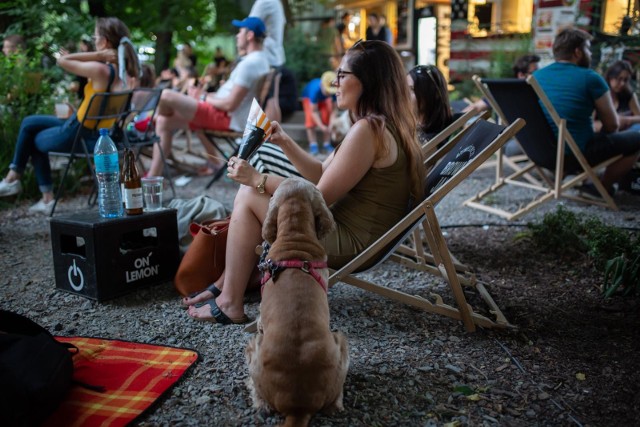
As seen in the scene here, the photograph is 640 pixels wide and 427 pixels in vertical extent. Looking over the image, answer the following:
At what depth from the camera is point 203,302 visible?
10.6ft

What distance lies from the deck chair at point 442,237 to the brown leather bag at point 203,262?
768 mm

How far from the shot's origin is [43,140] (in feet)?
17.8

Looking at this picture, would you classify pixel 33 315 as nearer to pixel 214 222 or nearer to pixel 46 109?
pixel 214 222

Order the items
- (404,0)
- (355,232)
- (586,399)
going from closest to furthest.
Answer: (586,399)
(355,232)
(404,0)

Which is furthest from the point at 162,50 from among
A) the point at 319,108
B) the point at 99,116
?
the point at 99,116

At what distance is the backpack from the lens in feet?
6.62

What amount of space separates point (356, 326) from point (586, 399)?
114 cm

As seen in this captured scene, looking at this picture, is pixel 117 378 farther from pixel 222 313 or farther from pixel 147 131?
pixel 147 131

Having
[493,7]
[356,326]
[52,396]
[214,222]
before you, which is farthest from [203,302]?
[493,7]

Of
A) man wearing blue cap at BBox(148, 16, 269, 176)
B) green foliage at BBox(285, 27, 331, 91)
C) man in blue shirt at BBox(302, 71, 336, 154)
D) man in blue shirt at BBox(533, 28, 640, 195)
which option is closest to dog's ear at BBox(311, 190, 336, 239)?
man in blue shirt at BBox(533, 28, 640, 195)

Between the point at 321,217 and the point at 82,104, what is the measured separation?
367 cm

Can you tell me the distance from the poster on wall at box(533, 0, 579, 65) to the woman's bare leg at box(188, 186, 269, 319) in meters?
7.29

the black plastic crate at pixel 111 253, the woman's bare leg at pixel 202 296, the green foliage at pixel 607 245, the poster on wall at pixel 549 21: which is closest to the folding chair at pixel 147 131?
the black plastic crate at pixel 111 253

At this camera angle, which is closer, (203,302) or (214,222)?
(203,302)
